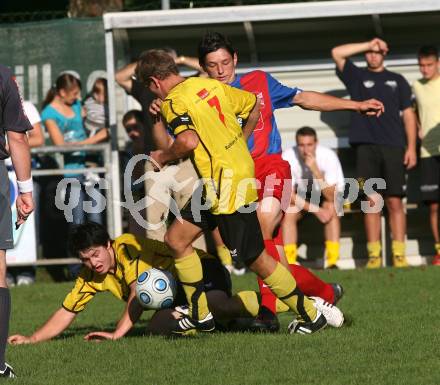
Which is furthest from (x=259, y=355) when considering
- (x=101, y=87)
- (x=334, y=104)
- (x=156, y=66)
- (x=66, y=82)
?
(x=101, y=87)

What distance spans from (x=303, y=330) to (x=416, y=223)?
656 centimetres

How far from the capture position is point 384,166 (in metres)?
13.4

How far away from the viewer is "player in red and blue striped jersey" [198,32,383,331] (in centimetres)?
842

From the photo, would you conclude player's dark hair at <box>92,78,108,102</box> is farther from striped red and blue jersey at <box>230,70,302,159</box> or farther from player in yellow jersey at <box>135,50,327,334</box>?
player in yellow jersey at <box>135,50,327,334</box>

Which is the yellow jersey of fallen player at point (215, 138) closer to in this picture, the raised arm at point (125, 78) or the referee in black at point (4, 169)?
the referee in black at point (4, 169)

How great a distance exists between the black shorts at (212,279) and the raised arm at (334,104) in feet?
4.31

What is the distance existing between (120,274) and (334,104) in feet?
6.33

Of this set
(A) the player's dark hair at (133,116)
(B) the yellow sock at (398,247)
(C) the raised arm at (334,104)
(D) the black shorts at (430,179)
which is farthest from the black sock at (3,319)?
(D) the black shorts at (430,179)

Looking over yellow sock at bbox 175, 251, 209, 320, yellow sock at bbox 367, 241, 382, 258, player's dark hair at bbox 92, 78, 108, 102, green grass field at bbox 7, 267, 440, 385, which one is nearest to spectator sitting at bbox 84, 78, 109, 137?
player's dark hair at bbox 92, 78, 108, 102

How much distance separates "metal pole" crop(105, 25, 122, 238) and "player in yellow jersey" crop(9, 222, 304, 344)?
4.81m

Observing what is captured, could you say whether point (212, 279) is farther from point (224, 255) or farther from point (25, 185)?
point (224, 255)

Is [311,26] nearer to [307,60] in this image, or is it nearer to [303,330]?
[307,60]

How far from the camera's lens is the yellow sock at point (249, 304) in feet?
27.4

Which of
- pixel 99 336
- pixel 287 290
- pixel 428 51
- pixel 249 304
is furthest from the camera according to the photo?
pixel 428 51
